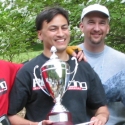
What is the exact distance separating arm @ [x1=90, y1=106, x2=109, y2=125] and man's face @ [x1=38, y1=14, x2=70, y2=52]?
0.53m

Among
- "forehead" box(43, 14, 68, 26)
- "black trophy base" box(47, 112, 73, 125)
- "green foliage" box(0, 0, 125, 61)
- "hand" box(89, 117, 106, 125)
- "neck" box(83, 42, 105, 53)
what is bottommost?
"hand" box(89, 117, 106, 125)

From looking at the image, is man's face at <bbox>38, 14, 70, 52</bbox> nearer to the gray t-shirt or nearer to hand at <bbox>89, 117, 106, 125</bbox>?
hand at <bbox>89, 117, 106, 125</bbox>

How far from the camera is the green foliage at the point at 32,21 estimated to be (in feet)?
16.3

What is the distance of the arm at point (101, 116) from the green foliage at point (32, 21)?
1836 millimetres

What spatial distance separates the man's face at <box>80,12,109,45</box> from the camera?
12.2 feet

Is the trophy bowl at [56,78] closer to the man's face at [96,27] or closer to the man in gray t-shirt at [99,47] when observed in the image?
the man in gray t-shirt at [99,47]

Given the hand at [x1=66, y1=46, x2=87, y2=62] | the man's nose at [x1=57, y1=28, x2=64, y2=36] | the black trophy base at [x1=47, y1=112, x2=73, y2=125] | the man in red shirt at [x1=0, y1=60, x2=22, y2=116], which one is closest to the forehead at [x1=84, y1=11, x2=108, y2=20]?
the hand at [x1=66, y1=46, x2=87, y2=62]

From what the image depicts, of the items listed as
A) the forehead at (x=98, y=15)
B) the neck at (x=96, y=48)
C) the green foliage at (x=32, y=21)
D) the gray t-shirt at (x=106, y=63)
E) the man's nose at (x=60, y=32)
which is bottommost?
the gray t-shirt at (x=106, y=63)

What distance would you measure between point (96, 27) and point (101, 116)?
0.95 meters

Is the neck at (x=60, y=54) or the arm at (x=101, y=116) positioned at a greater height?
the neck at (x=60, y=54)

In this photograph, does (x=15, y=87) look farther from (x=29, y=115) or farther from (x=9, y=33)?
(x=9, y=33)

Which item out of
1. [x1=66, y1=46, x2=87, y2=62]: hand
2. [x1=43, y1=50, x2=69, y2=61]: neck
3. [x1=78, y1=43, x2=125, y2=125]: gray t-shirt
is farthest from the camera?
[x1=78, y1=43, x2=125, y2=125]: gray t-shirt

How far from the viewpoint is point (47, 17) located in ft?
10.1

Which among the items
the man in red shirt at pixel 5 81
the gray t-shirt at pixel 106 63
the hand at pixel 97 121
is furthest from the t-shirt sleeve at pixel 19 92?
the gray t-shirt at pixel 106 63
